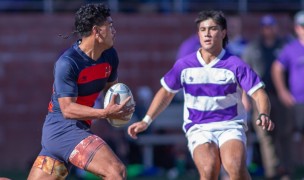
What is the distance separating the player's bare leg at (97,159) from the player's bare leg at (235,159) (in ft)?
4.49

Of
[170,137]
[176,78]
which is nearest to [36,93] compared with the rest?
[170,137]

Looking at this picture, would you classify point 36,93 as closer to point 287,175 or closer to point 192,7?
point 192,7

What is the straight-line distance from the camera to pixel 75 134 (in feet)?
30.8

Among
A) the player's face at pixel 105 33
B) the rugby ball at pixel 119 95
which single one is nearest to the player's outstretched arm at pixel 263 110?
the rugby ball at pixel 119 95

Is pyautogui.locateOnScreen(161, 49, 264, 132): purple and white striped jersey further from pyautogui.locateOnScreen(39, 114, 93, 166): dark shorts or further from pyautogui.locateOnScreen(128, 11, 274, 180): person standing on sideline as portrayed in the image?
pyautogui.locateOnScreen(39, 114, 93, 166): dark shorts

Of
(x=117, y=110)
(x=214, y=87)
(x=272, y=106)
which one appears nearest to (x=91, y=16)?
(x=117, y=110)

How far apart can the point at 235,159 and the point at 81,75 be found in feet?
5.68

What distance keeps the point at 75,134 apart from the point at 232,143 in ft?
5.40

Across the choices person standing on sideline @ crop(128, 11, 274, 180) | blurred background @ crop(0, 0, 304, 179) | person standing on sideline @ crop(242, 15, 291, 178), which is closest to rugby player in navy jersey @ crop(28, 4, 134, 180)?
person standing on sideline @ crop(128, 11, 274, 180)

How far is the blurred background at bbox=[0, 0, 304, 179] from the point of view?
1688 cm

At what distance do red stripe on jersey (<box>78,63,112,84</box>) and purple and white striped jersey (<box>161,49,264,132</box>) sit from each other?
3.65 ft

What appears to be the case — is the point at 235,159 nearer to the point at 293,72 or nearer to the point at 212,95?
the point at 212,95

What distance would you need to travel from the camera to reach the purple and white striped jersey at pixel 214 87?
34.0 feet

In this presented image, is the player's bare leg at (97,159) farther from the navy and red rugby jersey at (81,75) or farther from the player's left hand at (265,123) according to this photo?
the player's left hand at (265,123)
